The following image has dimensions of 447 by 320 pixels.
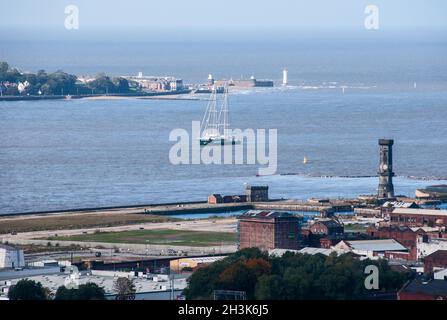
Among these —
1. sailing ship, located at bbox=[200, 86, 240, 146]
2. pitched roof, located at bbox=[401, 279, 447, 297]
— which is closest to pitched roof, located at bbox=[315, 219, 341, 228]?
pitched roof, located at bbox=[401, 279, 447, 297]

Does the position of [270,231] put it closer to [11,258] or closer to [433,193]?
[11,258]

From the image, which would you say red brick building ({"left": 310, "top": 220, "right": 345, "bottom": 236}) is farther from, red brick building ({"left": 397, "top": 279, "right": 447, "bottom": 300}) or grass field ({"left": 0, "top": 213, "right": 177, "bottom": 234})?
red brick building ({"left": 397, "top": 279, "right": 447, "bottom": 300})

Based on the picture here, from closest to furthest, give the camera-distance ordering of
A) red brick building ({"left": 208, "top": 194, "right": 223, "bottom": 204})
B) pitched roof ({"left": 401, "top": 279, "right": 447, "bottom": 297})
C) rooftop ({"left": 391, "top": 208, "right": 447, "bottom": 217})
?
pitched roof ({"left": 401, "top": 279, "right": 447, "bottom": 297})
rooftop ({"left": 391, "top": 208, "right": 447, "bottom": 217})
red brick building ({"left": 208, "top": 194, "right": 223, "bottom": 204})

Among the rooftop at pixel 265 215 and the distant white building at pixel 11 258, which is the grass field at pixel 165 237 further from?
the distant white building at pixel 11 258

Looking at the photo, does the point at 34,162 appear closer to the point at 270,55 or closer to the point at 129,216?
the point at 129,216

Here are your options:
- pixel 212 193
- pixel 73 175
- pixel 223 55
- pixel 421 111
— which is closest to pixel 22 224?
pixel 212 193

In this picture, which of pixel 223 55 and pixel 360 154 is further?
pixel 223 55
